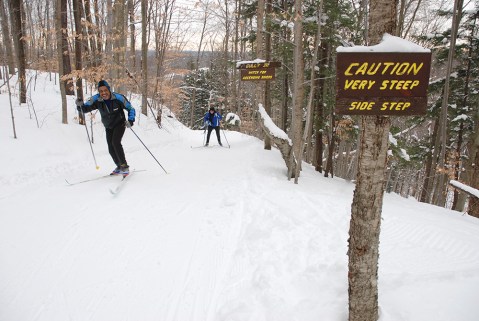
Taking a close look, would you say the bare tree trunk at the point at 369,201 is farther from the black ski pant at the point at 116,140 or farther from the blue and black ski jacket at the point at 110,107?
the black ski pant at the point at 116,140

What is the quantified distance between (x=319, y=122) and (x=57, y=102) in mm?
11074

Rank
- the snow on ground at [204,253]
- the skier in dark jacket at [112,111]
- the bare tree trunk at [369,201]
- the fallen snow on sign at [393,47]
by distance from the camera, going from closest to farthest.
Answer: the fallen snow on sign at [393,47], the bare tree trunk at [369,201], the snow on ground at [204,253], the skier in dark jacket at [112,111]

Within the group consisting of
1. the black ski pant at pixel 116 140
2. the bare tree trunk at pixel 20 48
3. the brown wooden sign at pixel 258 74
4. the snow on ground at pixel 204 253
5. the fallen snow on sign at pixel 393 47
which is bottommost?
the snow on ground at pixel 204 253

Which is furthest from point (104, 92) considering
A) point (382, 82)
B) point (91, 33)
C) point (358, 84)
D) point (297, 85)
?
point (91, 33)

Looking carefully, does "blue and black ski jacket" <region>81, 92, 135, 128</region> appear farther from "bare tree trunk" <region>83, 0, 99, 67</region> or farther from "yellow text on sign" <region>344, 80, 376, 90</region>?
"yellow text on sign" <region>344, 80, 376, 90</region>

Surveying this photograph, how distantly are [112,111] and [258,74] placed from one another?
3.82 m

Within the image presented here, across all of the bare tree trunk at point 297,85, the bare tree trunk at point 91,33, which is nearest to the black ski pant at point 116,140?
the bare tree trunk at point 297,85

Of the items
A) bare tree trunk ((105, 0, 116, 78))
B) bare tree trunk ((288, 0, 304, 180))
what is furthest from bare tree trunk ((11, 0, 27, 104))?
bare tree trunk ((288, 0, 304, 180))

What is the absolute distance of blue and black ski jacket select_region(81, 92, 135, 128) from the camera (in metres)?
6.71

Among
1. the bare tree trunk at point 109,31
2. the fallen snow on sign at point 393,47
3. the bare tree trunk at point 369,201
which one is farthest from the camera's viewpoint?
the bare tree trunk at point 109,31

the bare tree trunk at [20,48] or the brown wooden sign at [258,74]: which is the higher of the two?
the bare tree trunk at [20,48]

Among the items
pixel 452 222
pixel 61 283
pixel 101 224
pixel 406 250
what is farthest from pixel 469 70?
pixel 61 283

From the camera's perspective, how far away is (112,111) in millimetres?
6758

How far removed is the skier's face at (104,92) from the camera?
658cm
